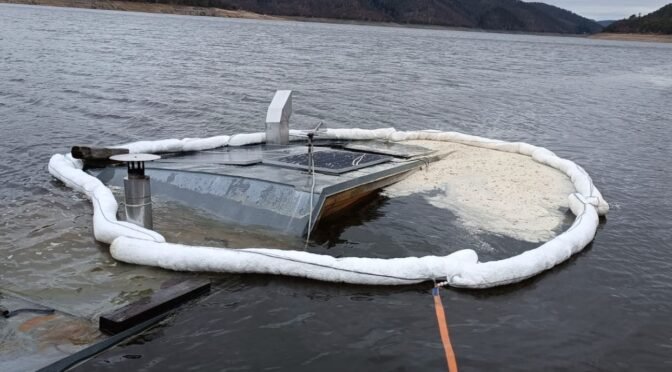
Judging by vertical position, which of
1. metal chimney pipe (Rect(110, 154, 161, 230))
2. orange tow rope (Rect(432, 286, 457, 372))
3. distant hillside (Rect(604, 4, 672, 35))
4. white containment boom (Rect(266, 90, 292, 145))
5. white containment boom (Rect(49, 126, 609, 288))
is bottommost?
orange tow rope (Rect(432, 286, 457, 372))

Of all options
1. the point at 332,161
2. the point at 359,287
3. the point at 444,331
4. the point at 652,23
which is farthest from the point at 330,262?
the point at 652,23

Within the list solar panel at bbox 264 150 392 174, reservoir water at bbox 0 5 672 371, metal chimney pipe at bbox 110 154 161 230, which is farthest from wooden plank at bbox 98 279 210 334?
solar panel at bbox 264 150 392 174

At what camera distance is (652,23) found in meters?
144

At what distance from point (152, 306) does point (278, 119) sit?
6.53m

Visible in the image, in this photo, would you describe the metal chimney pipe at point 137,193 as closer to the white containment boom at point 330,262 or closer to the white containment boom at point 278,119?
the white containment boom at point 330,262

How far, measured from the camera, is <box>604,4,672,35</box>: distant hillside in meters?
137

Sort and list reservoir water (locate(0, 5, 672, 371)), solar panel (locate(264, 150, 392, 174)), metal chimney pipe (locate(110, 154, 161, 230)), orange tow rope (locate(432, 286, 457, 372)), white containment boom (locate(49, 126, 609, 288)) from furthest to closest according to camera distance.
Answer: solar panel (locate(264, 150, 392, 174)) → metal chimney pipe (locate(110, 154, 161, 230)) → white containment boom (locate(49, 126, 609, 288)) → reservoir water (locate(0, 5, 672, 371)) → orange tow rope (locate(432, 286, 457, 372))

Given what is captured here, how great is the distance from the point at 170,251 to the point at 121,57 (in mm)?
32721

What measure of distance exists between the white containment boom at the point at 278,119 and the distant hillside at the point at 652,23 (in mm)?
149661

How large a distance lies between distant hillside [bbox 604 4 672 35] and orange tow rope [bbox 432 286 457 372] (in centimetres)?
15360

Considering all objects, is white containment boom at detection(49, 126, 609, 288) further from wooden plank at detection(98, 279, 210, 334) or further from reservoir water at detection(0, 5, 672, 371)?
wooden plank at detection(98, 279, 210, 334)

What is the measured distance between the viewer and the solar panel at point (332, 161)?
1003cm

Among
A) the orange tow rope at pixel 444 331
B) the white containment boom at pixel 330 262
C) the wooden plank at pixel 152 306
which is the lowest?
the orange tow rope at pixel 444 331

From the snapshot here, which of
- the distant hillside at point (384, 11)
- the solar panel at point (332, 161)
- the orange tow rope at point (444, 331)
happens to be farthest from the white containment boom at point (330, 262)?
the distant hillside at point (384, 11)
